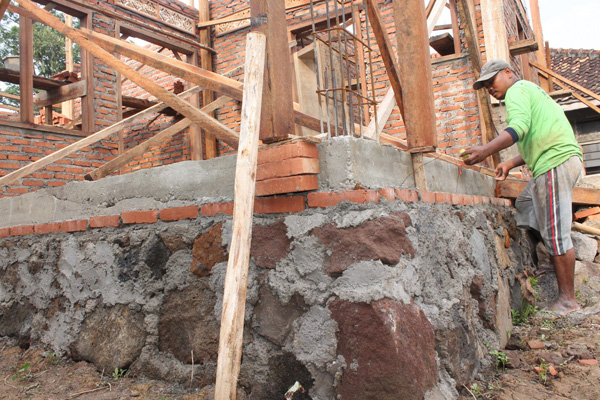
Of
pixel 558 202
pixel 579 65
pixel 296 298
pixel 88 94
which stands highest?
pixel 579 65

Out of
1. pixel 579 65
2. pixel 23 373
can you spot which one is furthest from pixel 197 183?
pixel 579 65

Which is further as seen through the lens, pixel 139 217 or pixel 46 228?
pixel 46 228

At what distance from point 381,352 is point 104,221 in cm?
173

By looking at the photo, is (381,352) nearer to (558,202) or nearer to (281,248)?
(281,248)

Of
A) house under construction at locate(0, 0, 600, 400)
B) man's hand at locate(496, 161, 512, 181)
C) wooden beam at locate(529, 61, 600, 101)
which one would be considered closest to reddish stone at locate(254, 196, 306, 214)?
house under construction at locate(0, 0, 600, 400)

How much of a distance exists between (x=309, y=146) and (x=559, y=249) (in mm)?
2197

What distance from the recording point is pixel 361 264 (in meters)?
1.75

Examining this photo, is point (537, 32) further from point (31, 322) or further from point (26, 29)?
point (31, 322)

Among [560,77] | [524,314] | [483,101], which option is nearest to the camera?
[524,314]

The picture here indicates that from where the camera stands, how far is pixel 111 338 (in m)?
2.40

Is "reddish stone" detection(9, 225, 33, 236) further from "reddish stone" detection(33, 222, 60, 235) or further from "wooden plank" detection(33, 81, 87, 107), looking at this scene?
"wooden plank" detection(33, 81, 87, 107)

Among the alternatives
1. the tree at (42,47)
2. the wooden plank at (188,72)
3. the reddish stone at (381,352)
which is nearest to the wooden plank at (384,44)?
the wooden plank at (188,72)

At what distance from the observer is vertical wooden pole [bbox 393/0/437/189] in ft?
7.43

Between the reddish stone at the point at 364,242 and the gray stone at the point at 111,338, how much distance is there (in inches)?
44.8
